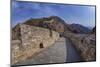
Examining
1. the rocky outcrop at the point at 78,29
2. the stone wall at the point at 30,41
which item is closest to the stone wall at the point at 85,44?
the rocky outcrop at the point at 78,29

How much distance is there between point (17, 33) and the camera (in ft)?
8.61

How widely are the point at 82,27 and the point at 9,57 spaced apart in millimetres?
1033

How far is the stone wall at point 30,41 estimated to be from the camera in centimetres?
263

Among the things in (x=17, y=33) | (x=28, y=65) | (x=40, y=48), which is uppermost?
(x=17, y=33)

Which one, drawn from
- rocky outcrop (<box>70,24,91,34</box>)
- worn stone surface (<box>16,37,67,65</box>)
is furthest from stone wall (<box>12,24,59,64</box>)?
rocky outcrop (<box>70,24,91,34</box>)

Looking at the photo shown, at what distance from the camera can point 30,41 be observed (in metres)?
2.69

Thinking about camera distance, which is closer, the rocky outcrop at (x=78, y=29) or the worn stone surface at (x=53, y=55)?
the worn stone surface at (x=53, y=55)

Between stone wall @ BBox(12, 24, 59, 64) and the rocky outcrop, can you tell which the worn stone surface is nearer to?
stone wall @ BBox(12, 24, 59, 64)

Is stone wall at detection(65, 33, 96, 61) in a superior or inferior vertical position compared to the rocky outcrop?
inferior

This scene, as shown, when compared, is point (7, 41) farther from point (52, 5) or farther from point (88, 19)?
point (88, 19)

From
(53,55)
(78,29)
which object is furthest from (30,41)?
(78,29)

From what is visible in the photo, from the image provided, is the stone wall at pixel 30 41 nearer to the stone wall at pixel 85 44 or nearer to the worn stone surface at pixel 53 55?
the worn stone surface at pixel 53 55

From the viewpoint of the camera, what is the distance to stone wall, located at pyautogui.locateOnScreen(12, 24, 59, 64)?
8.62 ft

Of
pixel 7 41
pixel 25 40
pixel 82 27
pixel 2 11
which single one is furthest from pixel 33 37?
pixel 82 27
